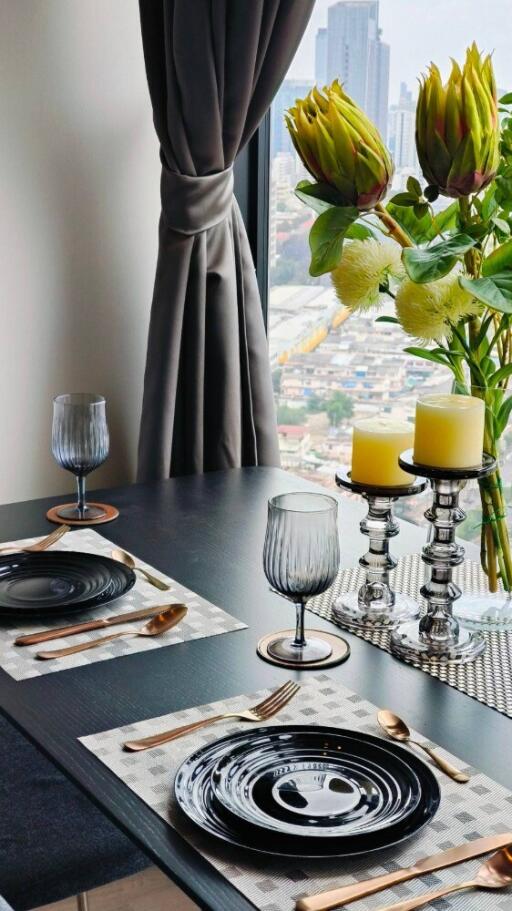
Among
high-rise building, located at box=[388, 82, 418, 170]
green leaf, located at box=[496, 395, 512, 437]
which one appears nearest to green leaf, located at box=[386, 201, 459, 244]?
green leaf, located at box=[496, 395, 512, 437]

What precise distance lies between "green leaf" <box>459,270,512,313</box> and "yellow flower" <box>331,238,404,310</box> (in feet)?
0.52

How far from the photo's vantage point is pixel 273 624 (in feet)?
4.65

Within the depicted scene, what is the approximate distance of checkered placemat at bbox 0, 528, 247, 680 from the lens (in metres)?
1.30

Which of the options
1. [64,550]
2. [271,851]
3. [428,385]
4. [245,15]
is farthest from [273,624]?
[245,15]

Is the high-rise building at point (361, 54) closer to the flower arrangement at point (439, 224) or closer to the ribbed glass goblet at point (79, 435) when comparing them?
the ribbed glass goblet at point (79, 435)

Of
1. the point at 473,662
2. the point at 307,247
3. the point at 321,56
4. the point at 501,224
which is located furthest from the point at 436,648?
the point at 321,56

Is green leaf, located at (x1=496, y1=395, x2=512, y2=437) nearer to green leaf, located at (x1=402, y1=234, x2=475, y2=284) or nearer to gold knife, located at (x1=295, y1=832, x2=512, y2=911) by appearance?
green leaf, located at (x1=402, y1=234, x2=475, y2=284)

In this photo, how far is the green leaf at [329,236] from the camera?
1276 mm

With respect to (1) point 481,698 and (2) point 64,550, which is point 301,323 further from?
(1) point 481,698

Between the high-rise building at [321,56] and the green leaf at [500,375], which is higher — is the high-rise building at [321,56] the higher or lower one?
the higher one

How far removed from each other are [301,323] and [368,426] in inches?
61.3

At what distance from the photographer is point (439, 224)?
1380 millimetres

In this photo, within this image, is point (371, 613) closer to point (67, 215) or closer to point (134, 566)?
point (134, 566)

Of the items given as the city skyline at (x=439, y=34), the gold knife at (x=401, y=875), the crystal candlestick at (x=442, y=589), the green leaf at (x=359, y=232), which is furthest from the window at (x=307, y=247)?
the gold knife at (x=401, y=875)
